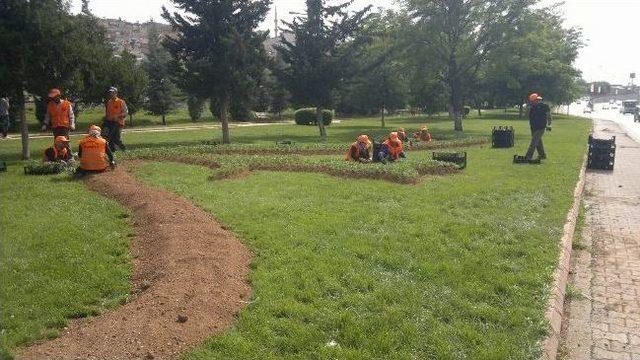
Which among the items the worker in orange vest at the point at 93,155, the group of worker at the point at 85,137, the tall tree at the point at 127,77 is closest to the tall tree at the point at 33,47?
the group of worker at the point at 85,137

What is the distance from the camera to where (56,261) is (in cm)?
570

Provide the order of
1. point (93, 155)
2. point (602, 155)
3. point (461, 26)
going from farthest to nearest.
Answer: point (461, 26) < point (602, 155) < point (93, 155)

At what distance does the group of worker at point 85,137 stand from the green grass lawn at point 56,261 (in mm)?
1837

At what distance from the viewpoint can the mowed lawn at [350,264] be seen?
432 centimetres

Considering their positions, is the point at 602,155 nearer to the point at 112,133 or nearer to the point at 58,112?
the point at 112,133

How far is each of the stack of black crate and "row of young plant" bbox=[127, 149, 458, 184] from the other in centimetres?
595

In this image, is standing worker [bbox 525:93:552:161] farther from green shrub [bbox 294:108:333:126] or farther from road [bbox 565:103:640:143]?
green shrub [bbox 294:108:333:126]

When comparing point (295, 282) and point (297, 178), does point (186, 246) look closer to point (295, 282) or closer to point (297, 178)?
point (295, 282)

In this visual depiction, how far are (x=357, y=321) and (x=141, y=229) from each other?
3.79 m

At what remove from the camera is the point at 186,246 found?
6145 millimetres

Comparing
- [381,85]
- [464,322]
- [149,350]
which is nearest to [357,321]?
[464,322]

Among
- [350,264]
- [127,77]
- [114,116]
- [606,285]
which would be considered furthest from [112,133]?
[606,285]

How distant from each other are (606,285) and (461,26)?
90.6 ft

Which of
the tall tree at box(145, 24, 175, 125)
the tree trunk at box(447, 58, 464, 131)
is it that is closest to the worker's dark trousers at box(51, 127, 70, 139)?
the tall tree at box(145, 24, 175, 125)
